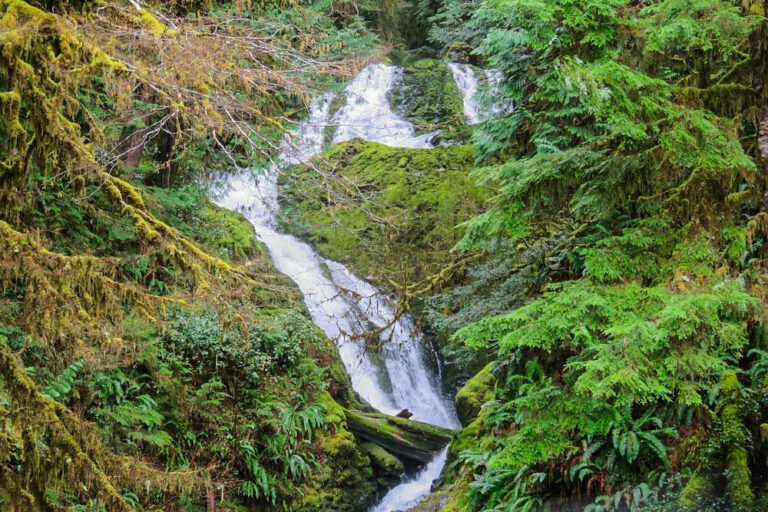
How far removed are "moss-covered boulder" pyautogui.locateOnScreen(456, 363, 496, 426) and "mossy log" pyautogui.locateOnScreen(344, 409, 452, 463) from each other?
75 centimetres

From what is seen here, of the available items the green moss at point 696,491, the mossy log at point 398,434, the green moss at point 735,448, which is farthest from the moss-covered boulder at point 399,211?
the green moss at point 696,491

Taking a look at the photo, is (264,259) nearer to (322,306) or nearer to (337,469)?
(322,306)

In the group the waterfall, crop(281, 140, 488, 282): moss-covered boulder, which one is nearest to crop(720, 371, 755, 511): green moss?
crop(281, 140, 488, 282): moss-covered boulder

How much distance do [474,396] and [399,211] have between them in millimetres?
3787

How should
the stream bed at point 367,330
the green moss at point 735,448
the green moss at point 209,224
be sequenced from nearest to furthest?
the green moss at point 735,448, the green moss at point 209,224, the stream bed at point 367,330

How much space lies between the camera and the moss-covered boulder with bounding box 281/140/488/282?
1297 cm

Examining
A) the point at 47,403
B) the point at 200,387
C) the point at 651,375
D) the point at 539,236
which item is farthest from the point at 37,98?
the point at 539,236

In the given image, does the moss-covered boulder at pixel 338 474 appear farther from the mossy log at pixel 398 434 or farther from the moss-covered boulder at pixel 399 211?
the moss-covered boulder at pixel 399 211

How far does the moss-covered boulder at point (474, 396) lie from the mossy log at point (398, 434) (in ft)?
2.45

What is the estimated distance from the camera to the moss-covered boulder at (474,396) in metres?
10.4

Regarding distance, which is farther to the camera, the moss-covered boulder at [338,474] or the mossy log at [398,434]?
the mossy log at [398,434]

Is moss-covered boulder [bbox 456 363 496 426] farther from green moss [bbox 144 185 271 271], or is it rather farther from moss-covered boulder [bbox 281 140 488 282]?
green moss [bbox 144 185 271 271]

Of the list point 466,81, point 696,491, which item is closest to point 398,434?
point 696,491

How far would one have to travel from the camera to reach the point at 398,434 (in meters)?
10.8
